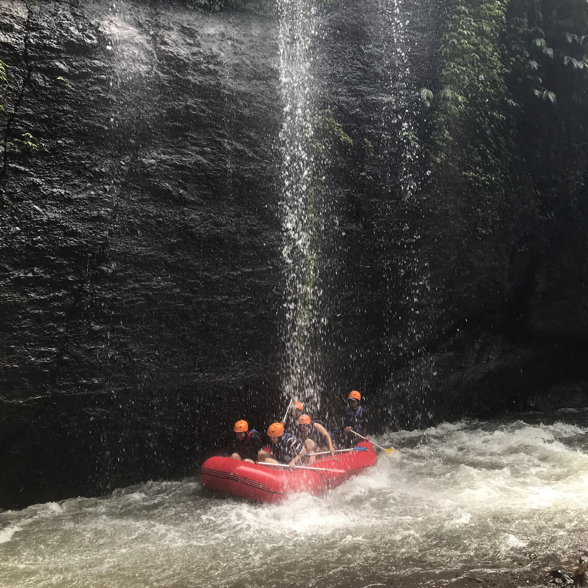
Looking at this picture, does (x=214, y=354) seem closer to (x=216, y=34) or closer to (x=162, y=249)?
(x=162, y=249)

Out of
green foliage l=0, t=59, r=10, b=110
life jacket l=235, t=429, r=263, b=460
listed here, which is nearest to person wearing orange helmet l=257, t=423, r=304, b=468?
life jacket l=235, t=429, r=263, b=460

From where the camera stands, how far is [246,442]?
6.93 m

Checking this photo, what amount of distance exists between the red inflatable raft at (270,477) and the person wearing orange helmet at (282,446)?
325 mm

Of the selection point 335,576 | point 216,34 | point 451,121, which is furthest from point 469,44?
point 335,576

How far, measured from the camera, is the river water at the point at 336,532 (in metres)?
4.09

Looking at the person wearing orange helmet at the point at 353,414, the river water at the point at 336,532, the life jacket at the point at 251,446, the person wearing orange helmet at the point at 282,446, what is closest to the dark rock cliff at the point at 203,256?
the person wearing orange helmet at the point at 353,414

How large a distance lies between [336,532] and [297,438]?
2.22 m

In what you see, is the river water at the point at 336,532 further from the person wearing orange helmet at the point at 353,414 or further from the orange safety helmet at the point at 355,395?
the orange safety helmet at the point at 355,395

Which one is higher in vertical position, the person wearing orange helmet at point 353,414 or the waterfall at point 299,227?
the waterfall at point 299,227

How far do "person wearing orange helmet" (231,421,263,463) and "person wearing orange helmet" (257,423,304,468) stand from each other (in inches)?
10.6

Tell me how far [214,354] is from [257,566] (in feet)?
11.8

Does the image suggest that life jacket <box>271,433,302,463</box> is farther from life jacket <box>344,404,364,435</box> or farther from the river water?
life jacket <box>344,404,364,435</box>

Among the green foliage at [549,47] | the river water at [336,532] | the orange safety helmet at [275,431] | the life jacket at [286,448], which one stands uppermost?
the green foliage at [549,47]

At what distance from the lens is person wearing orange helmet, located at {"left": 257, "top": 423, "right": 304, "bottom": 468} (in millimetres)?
6559
